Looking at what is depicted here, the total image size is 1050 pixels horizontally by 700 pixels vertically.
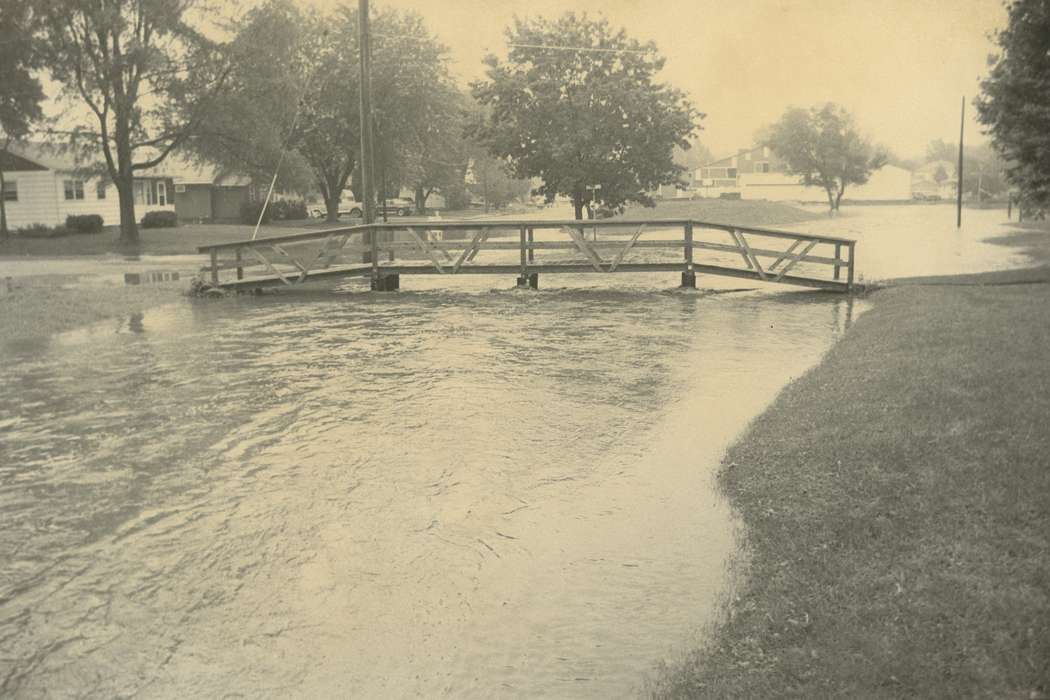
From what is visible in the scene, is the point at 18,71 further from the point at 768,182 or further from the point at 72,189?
the point at 768,182

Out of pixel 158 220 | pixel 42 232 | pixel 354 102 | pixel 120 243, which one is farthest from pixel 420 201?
pixel 120 243

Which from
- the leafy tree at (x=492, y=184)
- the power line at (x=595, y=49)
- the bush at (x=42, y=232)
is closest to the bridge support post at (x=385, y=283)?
the power line at (x=595, y=49)

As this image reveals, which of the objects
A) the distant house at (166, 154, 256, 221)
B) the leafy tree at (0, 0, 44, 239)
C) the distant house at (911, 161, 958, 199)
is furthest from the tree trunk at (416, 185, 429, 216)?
the distant house at (911, 161, 958, 199)

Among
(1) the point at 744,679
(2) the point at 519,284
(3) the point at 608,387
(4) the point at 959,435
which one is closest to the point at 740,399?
(3) the point at 608,387

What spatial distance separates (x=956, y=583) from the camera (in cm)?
491

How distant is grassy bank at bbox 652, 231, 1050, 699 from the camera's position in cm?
423

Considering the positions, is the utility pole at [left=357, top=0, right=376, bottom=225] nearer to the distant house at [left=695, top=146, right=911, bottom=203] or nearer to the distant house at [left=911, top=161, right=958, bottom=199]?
the distant house at [left=695, top=146, right=911, bottom=203]

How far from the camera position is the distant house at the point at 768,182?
401 ft

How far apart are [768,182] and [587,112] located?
98211mm

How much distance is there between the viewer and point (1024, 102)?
65.0ft

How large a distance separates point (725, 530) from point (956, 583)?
5.44 ft

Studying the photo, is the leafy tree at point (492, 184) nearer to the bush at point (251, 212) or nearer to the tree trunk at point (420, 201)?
the tree trunk at point (420, 201)

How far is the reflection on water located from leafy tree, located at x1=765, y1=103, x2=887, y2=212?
8179 cm

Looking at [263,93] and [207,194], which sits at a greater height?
[263,93]
